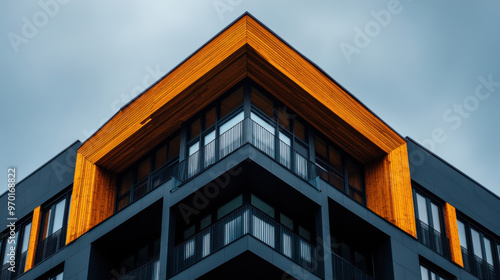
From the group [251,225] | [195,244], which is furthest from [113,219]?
[251,225]

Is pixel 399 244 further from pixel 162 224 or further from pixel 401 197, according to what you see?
pixel 162 224

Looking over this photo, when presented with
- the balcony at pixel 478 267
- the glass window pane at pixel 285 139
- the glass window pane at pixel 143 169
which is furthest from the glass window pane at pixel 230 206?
the balcony at pixel 478 267

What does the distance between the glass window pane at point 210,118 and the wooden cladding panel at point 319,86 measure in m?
3.47

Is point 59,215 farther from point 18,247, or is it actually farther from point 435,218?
point 435,218

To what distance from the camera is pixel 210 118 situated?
1608 inches

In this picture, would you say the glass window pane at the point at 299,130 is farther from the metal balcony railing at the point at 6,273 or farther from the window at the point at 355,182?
the metal balcony railing at the point at 6,273

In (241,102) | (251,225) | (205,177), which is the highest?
(241,102)

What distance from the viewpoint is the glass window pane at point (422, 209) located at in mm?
44128

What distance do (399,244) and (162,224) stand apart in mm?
9972

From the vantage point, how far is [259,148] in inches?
Answer: 1497

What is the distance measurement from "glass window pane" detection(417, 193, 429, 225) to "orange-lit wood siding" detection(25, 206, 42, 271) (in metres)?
17.2

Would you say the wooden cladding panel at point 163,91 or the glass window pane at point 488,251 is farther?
the glass window pane at point 488,251

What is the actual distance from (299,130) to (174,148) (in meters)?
5.37

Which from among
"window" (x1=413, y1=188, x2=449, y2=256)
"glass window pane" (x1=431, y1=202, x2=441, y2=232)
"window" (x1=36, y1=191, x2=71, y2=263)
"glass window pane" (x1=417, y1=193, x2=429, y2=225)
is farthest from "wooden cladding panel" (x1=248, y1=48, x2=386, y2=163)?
"window" (x1=36, y1=191, x2=71, y2=263)
